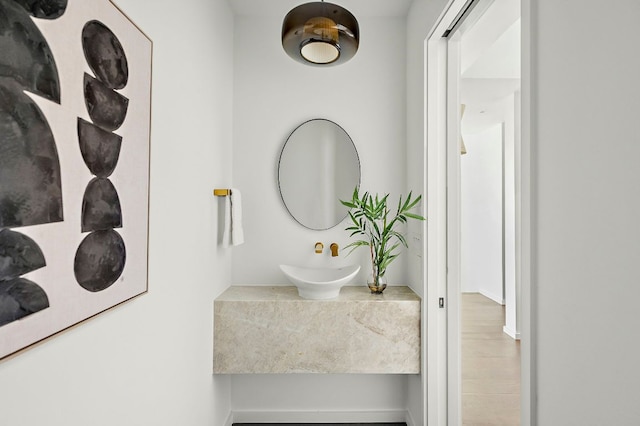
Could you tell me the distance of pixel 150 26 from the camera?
136 centimetres

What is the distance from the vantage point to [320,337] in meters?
2.24

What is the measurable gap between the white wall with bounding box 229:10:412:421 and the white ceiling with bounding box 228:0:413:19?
0.06 metres

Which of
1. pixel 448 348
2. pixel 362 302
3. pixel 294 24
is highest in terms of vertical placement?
pixel 294 24

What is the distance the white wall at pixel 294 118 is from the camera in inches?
106

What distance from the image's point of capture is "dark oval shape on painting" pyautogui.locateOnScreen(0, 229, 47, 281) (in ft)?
2.33

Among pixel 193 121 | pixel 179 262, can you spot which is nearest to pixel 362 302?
pixel 179 262

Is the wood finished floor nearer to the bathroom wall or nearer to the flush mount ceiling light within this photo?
the bathroom wall

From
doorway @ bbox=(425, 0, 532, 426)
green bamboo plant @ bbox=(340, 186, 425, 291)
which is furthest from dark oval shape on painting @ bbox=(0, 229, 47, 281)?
doorway @ bbox=(425, 0, 532, 426)

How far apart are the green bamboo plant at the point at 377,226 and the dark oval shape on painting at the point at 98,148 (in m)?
1.48

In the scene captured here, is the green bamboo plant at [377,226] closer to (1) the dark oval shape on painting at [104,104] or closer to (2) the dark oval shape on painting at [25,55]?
(1) the dark oval shape on painting at [104,104]

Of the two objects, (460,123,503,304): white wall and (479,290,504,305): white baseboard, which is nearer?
(460,123,503,304): white wall

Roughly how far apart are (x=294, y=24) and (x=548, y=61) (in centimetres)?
116

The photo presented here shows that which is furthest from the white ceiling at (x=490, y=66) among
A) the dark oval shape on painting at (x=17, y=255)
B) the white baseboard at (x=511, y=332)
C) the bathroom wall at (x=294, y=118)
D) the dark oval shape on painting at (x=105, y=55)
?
the dark oval shape on painting at (x=17, y=255)

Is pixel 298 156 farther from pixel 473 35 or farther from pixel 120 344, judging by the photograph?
pixel 120 344
